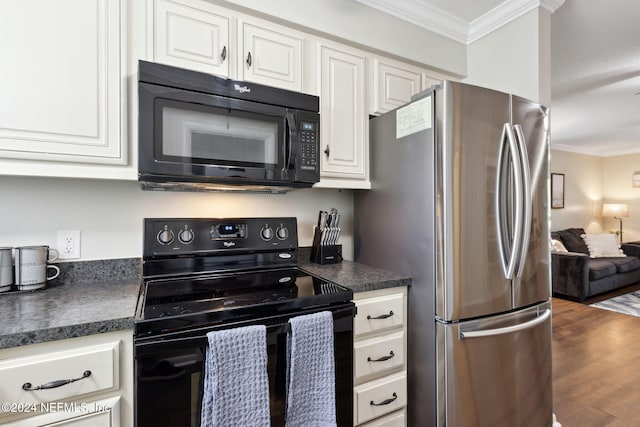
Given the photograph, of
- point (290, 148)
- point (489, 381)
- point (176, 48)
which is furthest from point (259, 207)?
point (489, 381)

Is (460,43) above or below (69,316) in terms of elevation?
above

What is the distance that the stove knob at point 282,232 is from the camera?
1674mm

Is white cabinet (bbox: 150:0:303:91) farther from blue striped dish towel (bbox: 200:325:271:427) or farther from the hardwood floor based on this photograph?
the hardwood floor

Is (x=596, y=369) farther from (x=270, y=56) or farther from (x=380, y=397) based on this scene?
(x=270, y=56)

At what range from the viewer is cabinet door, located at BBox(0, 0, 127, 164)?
3.53 feet

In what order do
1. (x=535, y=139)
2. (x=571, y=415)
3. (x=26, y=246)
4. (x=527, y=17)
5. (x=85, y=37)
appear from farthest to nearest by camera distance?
(x=571, y=415) → (x=527, y=17) → (x=535, y=139) → (x=26, y=246) → (x=85, y=37)

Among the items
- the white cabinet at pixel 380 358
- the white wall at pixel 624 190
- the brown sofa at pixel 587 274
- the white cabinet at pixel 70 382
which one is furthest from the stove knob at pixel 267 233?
the white wall at pixel 624 190

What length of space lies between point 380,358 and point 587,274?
4.27 m

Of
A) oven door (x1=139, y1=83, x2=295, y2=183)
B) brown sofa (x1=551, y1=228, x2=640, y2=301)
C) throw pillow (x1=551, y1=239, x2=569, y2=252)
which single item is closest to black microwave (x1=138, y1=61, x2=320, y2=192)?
oven door (x1=139, y1=83, x2=295, y2=183)

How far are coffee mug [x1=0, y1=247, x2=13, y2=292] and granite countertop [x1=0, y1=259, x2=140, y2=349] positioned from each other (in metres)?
0.03

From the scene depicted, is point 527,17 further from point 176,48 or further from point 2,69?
point 2,69

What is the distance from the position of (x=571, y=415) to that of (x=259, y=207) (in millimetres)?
2276

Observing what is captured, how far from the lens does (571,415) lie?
195 centimetres

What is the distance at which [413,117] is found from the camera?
1.49 metres
